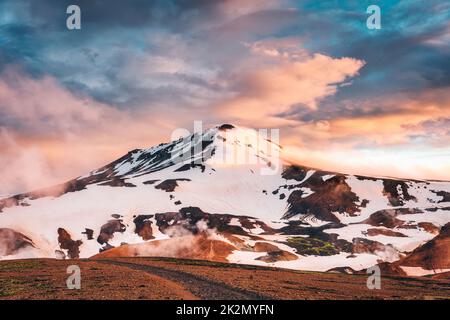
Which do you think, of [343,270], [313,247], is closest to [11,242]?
[313,247]

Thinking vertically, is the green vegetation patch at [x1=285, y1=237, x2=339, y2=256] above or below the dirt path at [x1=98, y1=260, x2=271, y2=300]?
below

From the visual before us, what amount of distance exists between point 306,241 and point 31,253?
4247 inches

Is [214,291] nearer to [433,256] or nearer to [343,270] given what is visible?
[343,270]

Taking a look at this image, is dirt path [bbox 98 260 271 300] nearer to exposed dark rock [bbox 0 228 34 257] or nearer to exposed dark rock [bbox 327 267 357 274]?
exposed dark rock [bbox 327 267 357 274]

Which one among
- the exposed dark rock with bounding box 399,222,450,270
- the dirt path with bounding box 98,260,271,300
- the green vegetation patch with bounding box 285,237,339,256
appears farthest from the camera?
the green vegetation patch with bounding box 285,237,339,256

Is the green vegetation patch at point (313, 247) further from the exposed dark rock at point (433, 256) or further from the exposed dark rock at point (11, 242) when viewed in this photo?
the exposed dark rock at point (11, 242)

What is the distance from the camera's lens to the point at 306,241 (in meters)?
199

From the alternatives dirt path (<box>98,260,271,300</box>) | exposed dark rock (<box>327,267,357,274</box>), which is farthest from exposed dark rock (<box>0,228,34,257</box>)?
dirt path (<box>98,260,271,300</box>)

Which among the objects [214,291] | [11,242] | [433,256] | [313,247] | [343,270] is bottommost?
[343,270]

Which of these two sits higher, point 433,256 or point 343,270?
point 433,256

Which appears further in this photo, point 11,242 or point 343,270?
point 11,242

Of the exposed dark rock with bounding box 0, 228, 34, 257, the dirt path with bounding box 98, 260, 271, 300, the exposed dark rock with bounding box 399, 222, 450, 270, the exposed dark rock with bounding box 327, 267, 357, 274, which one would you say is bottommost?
the exposed dark rock with bounding box 327, 267, 357, 274

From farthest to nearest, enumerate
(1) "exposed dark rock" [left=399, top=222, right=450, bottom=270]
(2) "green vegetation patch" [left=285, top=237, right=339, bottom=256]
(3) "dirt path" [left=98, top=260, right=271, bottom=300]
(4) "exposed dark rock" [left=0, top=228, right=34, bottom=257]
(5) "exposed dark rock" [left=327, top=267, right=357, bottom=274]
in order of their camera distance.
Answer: (2) "green vegetation patch" [left=285, top=237, right=339, bottom=256] → (4) "exposed dark rock" [left=0, top=228, right=34, bottom=257] → (1) "exposed dark rock" [left=399, top=222, right=450, bottom=270] → (5) "exposed dark rock" [left=327, top=267, right=357, bottom=274] → (3) "dirt path" [left=98, top=260, right=271, bottom=300]
